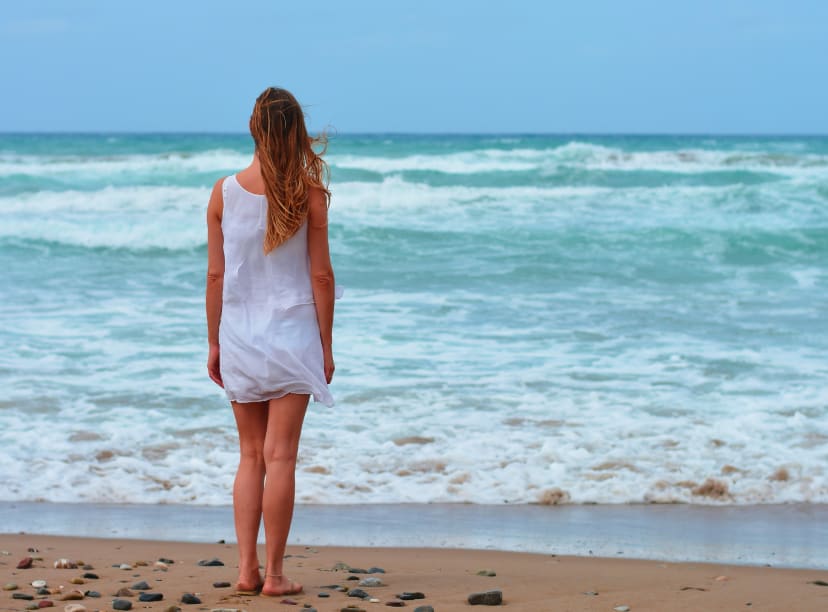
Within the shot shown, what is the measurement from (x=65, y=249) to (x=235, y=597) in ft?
43.3

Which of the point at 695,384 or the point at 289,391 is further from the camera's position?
the point at 695,384

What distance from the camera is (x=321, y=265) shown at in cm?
334

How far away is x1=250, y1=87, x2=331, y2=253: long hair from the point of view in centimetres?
324

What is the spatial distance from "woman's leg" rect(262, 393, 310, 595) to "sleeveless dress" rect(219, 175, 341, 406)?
0.06 meters

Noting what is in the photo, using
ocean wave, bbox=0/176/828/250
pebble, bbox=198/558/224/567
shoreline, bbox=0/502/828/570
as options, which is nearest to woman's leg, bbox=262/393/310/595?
pebble, bbox=198/558/224/567

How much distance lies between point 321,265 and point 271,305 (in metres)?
0.22

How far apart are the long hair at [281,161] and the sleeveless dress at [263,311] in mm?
48

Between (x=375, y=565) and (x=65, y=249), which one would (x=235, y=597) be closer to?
(x=375, y=565)

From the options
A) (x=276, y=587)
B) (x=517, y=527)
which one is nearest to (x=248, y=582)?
(x=276, y=587)

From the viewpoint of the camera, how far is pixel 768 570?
13.6 feet

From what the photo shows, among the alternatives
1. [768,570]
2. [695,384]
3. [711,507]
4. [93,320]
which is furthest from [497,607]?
[93,320]

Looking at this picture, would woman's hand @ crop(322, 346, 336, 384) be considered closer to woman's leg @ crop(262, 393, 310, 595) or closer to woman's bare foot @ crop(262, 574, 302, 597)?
woman's leg @ crop(262, 393, 310, 595)

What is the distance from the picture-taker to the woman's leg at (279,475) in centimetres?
338

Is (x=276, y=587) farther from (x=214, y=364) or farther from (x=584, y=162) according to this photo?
(x=584, y=162)
